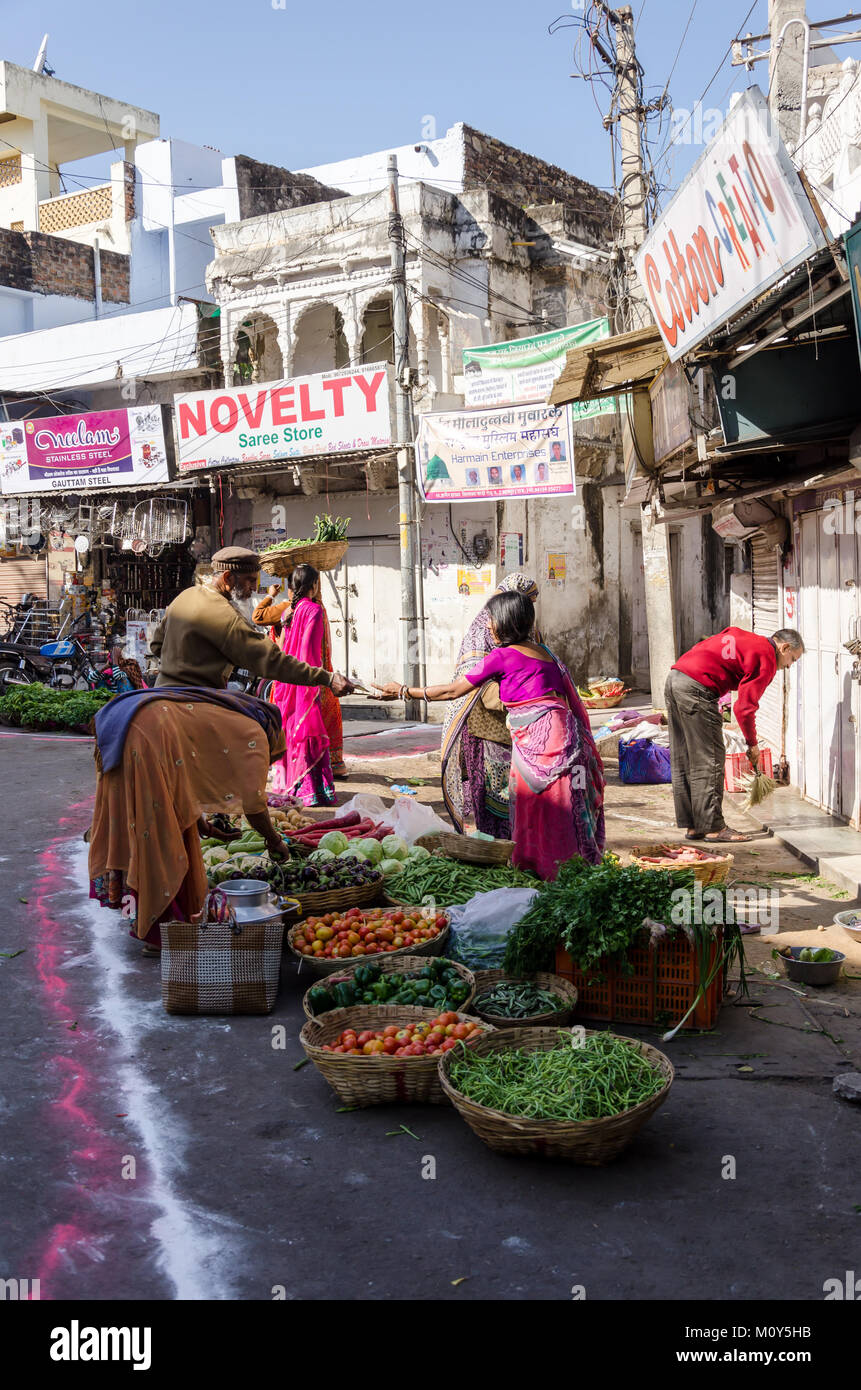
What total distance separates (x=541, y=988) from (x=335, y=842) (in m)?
2.27

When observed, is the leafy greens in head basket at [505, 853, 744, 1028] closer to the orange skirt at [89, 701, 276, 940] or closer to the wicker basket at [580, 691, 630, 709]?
the orange skirt at [89, 701, 276, 940]

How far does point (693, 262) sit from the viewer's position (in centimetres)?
702

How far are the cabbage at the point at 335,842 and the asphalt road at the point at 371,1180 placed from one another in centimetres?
167

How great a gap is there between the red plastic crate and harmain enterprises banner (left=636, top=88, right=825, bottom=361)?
4.09 meters

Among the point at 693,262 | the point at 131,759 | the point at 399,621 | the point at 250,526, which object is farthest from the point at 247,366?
the point at 131,759

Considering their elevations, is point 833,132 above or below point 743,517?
above

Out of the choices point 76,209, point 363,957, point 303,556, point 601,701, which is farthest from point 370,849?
point 76,209

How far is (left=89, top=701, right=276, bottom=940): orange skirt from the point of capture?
17.6 feet

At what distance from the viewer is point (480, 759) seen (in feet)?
23.5

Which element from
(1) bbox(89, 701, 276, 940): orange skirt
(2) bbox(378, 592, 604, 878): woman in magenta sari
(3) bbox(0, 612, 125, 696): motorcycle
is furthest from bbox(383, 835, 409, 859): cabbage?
(3) bbox(0, 612, 125, 696): motorcycle

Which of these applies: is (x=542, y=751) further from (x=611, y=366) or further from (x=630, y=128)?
(x=630, y=128)

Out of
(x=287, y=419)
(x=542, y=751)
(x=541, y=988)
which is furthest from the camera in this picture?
(x=287, y=419)

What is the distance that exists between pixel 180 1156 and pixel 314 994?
3.21ft
